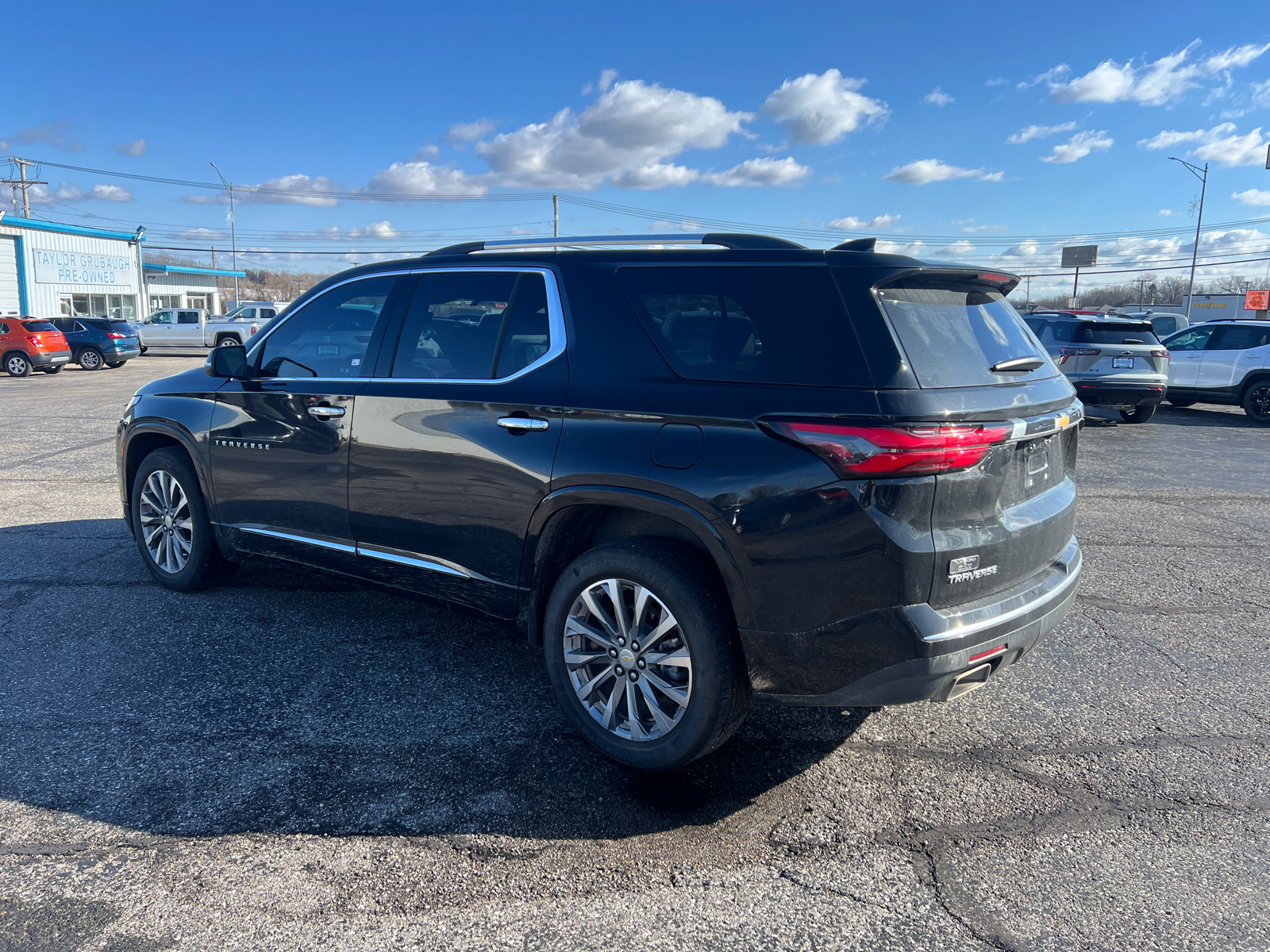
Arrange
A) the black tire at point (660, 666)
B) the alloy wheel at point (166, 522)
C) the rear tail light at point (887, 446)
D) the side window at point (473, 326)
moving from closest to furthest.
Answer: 1. the rear tail light at point (887, 446)
2. the black tire at point (660, 666)
3. the side window at point (473, 326)
4. the alloy wheel at point (166, 522)

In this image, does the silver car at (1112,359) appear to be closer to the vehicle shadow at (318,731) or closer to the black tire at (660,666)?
the vehicle shadow at (318,731)

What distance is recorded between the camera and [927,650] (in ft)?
8.97

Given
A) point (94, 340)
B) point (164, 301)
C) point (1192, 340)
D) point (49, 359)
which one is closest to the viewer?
point (1192, 340)

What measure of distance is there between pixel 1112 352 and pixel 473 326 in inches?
499

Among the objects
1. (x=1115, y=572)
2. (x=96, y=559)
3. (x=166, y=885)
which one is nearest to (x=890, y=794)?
(x=166, y=885)

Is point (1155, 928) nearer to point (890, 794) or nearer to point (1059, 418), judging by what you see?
point (890, 794)

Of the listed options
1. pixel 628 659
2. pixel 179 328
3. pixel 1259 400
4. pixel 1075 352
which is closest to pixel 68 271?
pixel 179 328

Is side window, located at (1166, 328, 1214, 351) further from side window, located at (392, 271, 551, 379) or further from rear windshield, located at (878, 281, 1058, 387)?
side window, located at (392, 271, 551, 379)

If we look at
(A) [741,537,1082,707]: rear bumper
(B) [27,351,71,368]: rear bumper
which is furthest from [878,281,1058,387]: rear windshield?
(B) [27,351,71,368]: rear bumper

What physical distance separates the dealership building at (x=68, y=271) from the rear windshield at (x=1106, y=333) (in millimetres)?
36750

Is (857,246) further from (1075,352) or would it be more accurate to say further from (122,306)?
(122,306)

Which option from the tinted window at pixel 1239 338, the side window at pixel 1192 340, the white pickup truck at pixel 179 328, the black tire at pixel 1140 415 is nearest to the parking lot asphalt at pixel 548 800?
the black tire at pixel 1140 415

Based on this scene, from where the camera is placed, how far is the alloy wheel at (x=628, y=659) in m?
3.11

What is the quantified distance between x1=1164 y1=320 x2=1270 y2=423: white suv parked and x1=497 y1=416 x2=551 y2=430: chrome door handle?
16.8m
